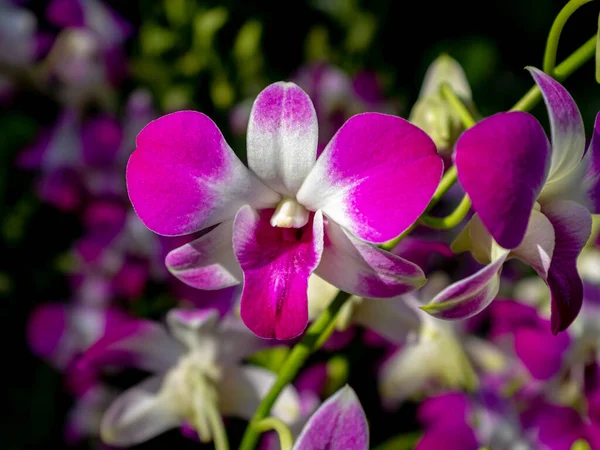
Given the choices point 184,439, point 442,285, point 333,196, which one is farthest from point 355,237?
point 184,439

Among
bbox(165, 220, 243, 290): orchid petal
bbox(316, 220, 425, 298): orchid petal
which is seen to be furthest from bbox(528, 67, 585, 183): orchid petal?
bbox(165, 220, 243, 290): orchid petal

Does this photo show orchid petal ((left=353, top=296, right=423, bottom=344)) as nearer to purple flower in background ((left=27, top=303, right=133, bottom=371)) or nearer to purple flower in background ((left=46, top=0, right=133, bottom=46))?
purple flower in background ((left=27, top=303, right=133, bottom=371))

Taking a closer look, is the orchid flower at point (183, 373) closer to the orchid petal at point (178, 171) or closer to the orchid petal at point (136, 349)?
the orchid petal at point (136, 349)

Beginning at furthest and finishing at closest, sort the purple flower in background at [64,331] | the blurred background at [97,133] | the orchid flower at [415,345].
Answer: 1. the blurred background at [97,133]
2. the purple flower in background at [64,331]
3. the orchid flower at [415,345]

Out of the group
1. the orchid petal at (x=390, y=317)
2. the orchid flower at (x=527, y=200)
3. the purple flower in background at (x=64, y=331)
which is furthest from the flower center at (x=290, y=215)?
the purple flower in background at (x=64, y=331)

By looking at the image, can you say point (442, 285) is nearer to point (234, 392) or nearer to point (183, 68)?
point (234, 392)
